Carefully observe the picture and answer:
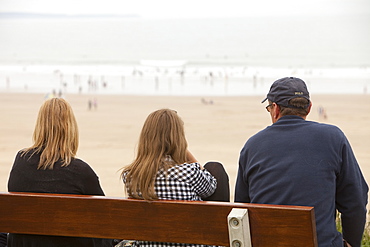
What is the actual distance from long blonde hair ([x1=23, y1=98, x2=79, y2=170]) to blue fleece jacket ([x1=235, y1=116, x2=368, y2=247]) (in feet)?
3.13

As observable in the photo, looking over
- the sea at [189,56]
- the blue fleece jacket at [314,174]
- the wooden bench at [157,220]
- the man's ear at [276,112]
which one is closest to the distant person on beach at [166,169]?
the wooden bench at [157,220]

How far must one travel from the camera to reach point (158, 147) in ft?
9.72

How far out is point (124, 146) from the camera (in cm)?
1669

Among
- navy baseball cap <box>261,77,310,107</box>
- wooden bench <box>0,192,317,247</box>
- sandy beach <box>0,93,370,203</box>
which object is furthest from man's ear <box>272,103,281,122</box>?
sandy beach <box>0,93,370,203</box>

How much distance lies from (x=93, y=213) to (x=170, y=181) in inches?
15.0

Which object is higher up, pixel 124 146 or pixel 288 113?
pixel 288 113

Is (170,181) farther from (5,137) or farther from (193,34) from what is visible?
(193,34)

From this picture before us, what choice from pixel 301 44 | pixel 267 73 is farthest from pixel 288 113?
pixel 301 44

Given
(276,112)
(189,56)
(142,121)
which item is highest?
(189,56)

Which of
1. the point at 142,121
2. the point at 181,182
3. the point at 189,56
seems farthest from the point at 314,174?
the point at 189,56

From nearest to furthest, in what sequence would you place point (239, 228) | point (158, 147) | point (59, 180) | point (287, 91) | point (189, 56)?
point (239, 228) → point (287, 91) → point (158, 147) → point (59, 180) → point (189, 56)

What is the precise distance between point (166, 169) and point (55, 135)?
657mm

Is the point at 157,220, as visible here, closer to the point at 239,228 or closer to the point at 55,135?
the point at 239,228

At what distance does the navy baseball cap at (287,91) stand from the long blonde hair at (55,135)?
41.7 inches
